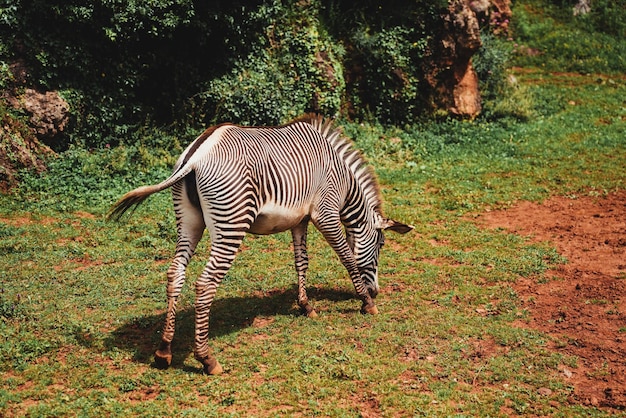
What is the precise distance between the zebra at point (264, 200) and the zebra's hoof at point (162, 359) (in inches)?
0.4

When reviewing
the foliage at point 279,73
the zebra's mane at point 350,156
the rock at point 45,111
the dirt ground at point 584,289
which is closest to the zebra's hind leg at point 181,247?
the zebra's mane at point 350,156

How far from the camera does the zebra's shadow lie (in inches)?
287

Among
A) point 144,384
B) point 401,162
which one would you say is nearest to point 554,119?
point 401,162

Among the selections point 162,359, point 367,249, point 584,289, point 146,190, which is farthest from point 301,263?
point 584,289

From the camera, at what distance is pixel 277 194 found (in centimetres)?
744

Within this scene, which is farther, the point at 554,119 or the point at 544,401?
the point at 554,119

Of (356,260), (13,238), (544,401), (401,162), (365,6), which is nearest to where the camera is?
(544,401)

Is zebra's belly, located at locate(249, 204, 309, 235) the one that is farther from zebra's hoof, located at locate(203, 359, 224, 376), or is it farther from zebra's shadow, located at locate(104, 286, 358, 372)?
zebra's hoof, located at locate(203, 359, 224, 376)

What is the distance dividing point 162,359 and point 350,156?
11.5 feet

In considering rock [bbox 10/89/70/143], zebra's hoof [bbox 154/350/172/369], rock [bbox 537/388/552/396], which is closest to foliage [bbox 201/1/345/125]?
rock [bbox 10/89/70/143]

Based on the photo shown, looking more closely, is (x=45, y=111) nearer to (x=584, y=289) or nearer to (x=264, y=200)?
(x=264, y=200)

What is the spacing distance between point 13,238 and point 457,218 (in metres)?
7.22

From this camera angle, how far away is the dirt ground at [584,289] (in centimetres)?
689

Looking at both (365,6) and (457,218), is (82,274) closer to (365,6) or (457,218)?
(457,218)
